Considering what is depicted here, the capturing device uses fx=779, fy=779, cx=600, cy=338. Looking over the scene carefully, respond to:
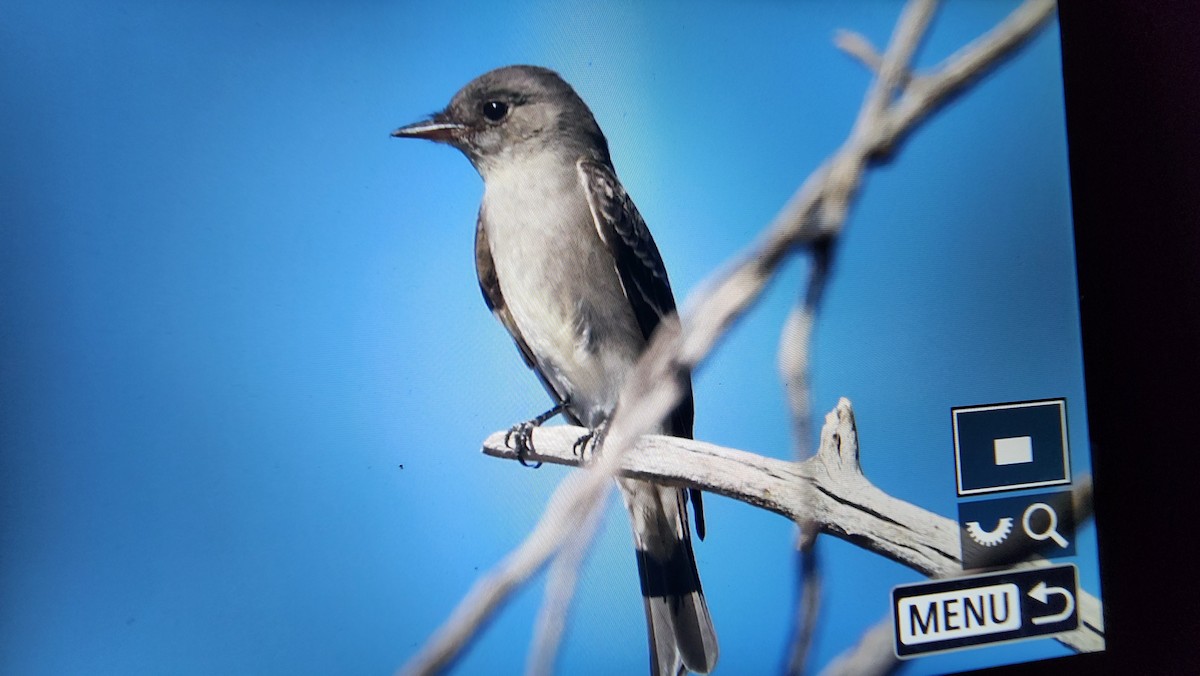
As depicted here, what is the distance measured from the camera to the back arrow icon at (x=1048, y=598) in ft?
3.84

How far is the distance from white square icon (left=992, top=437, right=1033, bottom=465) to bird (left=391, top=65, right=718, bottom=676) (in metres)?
0.47

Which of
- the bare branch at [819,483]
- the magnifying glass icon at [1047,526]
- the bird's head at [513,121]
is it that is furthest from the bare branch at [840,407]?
the bird's head at [513,121]

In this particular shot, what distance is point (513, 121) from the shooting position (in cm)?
105

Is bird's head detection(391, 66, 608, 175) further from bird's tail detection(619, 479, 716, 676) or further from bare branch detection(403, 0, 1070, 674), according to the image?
bird's tail detection(619, 479, 716, 676)

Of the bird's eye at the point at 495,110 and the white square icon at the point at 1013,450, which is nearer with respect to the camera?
the bird's eye at the point at 495,110

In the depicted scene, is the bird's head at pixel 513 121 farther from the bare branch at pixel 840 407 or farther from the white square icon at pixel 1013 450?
the white square icon at pixel 1013 450

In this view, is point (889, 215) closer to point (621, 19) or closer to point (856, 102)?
point (856, 102)

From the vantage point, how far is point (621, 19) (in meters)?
1.06

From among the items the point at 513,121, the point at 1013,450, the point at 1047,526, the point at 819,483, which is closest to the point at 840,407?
the point at 819,483

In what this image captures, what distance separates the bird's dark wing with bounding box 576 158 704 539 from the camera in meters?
1.05

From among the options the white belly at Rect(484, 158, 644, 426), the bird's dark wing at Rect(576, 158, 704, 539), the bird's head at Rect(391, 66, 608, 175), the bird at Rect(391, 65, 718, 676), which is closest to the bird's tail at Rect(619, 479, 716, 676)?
the bird at Rect(391, 65, 718, 676)

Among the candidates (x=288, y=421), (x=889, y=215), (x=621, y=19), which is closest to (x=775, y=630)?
(x=889, y=215)

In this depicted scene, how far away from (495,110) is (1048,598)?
42.6 inches

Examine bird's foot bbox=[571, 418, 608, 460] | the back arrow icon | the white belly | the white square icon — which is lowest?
the back arrow icon
